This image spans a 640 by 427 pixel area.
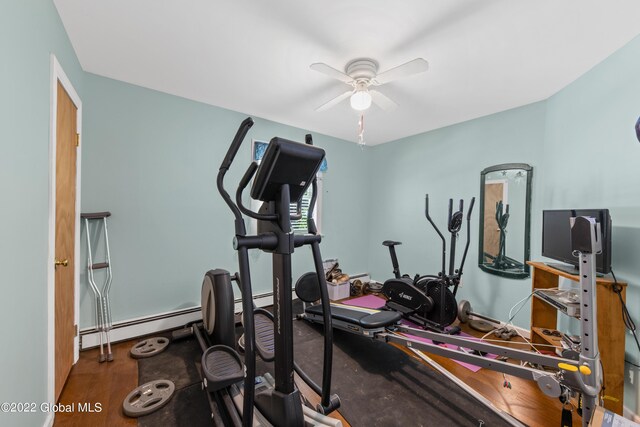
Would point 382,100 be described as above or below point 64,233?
above

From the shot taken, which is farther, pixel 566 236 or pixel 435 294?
pixel 435 294

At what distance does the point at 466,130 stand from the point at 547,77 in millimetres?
1142

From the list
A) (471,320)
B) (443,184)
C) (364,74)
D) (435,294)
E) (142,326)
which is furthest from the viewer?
(443,184)

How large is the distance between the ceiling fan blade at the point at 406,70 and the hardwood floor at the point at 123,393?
2.47m

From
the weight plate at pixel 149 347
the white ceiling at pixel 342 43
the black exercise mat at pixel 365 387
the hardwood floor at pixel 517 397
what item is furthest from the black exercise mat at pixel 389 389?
the white ceiling at pixel 342 43

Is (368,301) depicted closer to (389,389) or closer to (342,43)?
(389,389)

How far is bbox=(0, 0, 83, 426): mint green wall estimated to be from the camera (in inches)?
42.9

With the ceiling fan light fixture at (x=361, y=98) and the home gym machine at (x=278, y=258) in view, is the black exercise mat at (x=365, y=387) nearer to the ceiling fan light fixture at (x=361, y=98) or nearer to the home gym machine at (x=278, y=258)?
the home gym machine at (x=278, y=258)

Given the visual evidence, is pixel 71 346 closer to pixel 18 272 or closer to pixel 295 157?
pixel 18 272

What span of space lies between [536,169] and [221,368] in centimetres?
364

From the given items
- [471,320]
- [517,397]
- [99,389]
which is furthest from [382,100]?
[99,389]

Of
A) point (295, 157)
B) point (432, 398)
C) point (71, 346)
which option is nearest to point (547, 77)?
point (295, 157)

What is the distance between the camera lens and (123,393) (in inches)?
75.4

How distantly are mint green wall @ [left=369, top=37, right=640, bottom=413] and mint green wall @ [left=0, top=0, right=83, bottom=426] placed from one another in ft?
11.2
